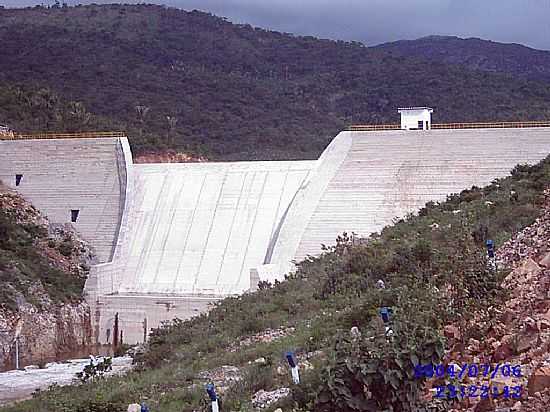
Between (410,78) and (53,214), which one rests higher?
(410,78)

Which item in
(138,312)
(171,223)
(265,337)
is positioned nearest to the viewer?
(265,337)

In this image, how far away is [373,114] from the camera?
6291 centimetres

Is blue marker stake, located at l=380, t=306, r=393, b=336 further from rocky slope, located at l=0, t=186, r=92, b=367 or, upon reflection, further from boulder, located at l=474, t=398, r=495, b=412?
rocky slope, located at l=0, t=186, r=92, b=367

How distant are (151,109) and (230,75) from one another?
52.2 ft

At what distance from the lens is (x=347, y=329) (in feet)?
30.8

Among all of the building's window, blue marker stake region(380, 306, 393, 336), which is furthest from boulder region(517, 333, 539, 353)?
the building's window

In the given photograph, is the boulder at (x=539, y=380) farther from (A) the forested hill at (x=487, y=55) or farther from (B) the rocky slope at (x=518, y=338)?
(A) the forested hill at (x=487, y=55)

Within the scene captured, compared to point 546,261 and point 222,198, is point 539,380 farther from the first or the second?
point 222,198

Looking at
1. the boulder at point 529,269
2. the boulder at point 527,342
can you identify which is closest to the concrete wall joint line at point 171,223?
the boulder at point 529,269

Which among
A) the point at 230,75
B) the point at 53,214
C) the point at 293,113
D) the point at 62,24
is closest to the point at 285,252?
the point at 53,214

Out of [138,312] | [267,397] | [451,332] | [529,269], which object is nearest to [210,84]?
[138,312]

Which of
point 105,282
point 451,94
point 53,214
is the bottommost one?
point 105,282

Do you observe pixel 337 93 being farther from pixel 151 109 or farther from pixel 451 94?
pixel 151 109

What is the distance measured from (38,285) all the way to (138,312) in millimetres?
3693
